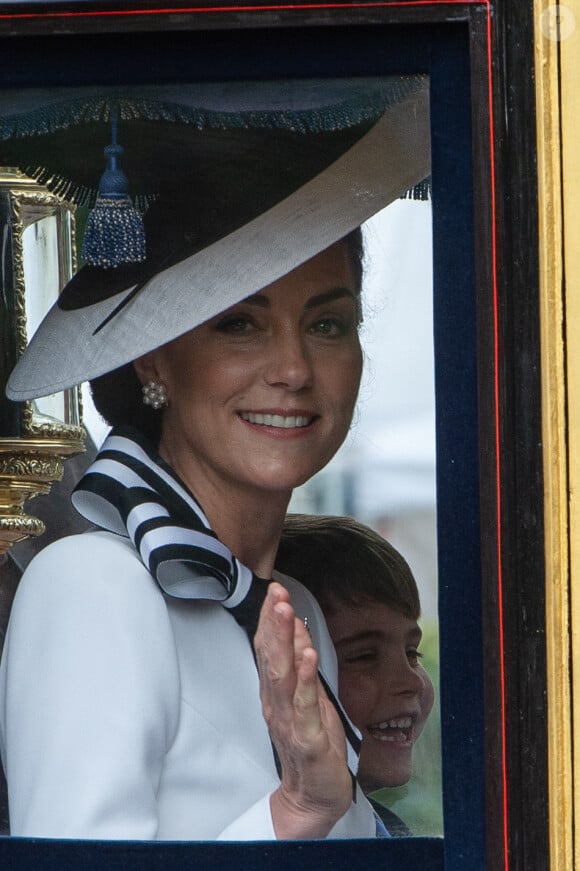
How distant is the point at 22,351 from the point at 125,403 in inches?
7.4

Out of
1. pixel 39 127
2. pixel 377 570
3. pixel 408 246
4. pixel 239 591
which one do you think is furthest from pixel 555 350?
pixel 39 127

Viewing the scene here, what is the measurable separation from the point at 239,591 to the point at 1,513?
0.41 metres

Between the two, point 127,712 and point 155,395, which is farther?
point 155,395

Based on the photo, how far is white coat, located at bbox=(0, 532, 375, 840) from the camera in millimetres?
2480

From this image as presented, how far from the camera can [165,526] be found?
8.50 feet

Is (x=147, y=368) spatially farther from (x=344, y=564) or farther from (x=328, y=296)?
(x=344, y=564)

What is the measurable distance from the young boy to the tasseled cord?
0.51 m

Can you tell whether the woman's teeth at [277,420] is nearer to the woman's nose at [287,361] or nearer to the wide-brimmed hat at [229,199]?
the woman's nose at [287,361]

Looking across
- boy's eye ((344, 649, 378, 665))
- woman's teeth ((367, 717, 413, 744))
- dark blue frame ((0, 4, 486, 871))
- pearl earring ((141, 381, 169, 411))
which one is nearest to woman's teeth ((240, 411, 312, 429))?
pearl earring ((141, 381, 169, 411))

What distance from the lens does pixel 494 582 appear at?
2432 millimetres

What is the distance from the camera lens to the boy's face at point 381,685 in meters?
2.55

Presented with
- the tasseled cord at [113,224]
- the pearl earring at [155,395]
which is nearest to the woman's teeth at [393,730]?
the pearl earring at [155,395]

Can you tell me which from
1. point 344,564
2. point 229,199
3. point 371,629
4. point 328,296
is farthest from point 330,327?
point 371,629

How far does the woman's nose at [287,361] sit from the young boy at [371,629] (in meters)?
0.22
